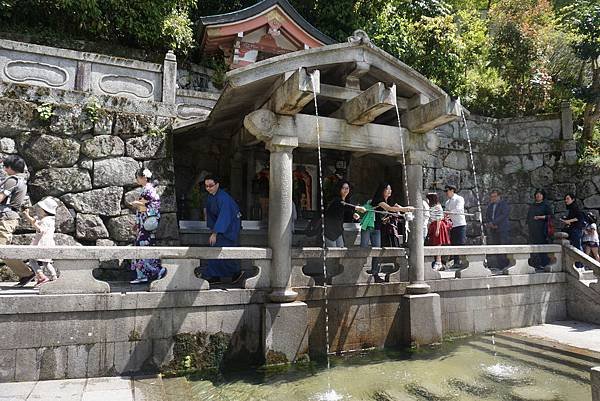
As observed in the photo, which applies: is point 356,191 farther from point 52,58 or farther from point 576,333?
point 52,58

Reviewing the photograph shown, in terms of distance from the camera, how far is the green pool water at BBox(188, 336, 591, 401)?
5.44 m

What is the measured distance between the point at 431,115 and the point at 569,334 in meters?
5.47

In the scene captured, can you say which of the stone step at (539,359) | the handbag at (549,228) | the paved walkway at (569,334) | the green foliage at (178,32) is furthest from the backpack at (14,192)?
the handbag at (549,228)

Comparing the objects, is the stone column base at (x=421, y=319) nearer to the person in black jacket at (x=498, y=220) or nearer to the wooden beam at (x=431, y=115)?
the wooden beam at (x=431, y=115)

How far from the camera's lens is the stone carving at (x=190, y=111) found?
1102 cm

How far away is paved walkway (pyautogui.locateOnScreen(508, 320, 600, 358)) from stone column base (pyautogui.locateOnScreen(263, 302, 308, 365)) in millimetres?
5002

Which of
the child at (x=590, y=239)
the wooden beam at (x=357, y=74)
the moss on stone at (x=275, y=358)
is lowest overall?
the moss on stone at (x=275, y=358)

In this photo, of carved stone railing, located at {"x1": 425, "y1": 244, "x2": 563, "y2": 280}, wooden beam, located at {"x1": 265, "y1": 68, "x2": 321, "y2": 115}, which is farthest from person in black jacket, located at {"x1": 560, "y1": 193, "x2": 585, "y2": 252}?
wooden beam, located at {"x1": 265, "y1": 68, "x2": 321, "y2": 115}

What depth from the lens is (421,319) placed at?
777 cm

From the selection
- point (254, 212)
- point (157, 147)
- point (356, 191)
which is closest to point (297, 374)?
point (254, 212)

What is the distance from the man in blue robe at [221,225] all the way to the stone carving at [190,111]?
4.13 m

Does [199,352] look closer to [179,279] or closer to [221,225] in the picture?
[179,279]

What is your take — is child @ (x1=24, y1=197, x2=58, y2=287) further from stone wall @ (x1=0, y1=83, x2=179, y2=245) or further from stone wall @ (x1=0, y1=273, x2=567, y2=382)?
Answer: stone wall @ (x1=0, y1=83, x2=179, y2=245)

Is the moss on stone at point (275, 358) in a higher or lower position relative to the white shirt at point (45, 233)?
lower
